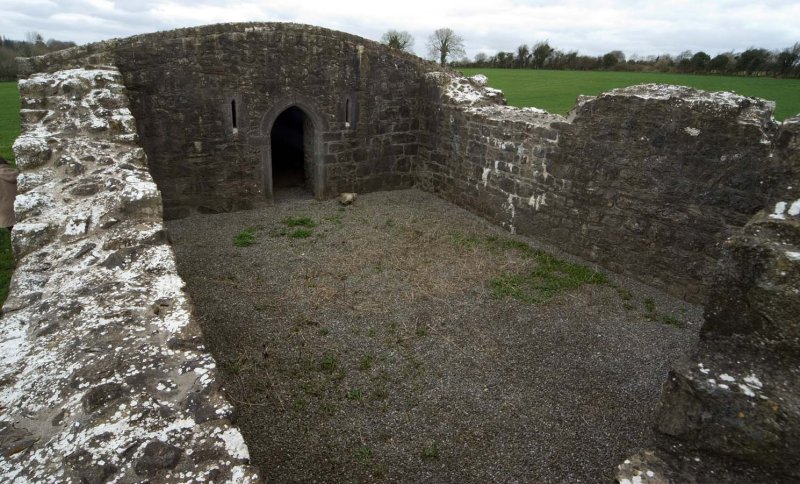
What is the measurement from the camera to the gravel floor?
3.92 m

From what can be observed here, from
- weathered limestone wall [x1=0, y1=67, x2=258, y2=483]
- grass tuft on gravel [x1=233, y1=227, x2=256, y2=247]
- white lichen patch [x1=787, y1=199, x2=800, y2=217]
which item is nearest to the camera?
weathered limestone wall [x1=0, y1=67, x2=258, y2=483]

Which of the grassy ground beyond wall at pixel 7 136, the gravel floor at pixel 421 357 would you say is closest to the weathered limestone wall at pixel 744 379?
the gravel floor at pixel 421 357

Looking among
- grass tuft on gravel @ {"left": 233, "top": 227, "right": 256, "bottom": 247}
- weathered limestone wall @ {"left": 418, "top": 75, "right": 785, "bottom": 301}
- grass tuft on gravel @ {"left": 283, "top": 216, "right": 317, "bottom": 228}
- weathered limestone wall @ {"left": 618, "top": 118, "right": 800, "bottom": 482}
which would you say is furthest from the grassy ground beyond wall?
weathered limestone wall @ {"left": 418, "top": 75, "right": 785, "bottom": 301}

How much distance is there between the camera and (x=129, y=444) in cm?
216

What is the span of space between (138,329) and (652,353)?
5.07 meters

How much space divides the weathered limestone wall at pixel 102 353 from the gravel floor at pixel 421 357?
159 centimetres

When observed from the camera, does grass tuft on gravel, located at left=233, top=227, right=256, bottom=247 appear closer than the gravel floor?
No

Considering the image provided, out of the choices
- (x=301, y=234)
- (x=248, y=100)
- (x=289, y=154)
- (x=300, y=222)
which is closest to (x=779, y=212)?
(x=301, y=234)

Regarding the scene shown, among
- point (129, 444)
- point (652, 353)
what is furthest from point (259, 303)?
point (652, 353)

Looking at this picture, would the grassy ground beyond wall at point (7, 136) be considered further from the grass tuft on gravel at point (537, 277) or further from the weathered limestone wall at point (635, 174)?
the weathered limestone wall at point (635, 174)

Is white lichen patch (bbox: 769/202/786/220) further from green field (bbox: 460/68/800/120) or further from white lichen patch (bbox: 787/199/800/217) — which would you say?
green field (bbox: 460/68/800/120)

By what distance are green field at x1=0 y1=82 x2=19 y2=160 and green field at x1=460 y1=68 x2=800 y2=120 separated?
59.3ft

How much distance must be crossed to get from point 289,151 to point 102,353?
1154cm

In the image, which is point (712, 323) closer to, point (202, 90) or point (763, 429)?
point (763, 429)
